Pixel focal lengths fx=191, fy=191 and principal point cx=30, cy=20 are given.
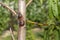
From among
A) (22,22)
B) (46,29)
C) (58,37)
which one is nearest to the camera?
(22,22)

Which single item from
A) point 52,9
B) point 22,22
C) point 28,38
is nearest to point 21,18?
point 22,22

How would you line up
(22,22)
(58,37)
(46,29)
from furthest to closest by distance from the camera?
1. (46,29)
2. (58,37)
3. (22,22)

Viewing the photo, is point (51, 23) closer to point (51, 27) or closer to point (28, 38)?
point (51, 27)

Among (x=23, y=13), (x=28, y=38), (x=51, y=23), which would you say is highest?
(x=23, y=13)

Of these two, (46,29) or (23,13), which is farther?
(46,29)

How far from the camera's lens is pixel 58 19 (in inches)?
38.6

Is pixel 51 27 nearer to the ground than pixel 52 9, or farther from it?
nearer to the ground

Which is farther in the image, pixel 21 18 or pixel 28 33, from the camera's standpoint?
pixel 28 33

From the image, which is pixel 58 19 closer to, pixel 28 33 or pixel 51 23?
pixel 51 23

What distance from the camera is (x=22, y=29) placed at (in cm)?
66

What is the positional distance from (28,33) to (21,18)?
46 centimetres

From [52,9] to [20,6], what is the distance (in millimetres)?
115

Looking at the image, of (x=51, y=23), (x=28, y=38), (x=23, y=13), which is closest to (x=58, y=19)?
(x=51, y=23)

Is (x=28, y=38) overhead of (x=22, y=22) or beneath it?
beneath
